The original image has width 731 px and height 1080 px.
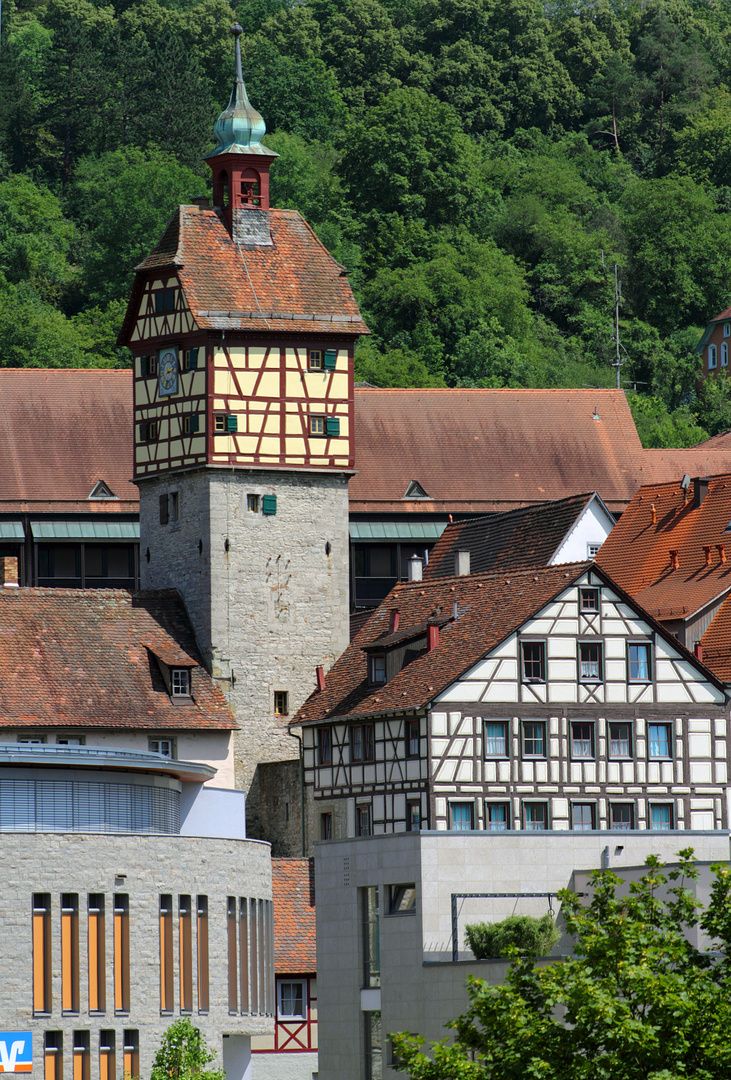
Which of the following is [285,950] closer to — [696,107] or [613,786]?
[613,786]

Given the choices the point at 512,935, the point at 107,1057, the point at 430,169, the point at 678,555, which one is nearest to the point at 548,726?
the point at 678,555

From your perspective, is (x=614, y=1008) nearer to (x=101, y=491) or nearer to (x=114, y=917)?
(x=114, y=917)

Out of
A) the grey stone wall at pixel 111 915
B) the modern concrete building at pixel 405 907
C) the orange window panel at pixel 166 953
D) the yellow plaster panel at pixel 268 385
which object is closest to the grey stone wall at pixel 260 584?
the yellow plaster panel at pixel 268 385

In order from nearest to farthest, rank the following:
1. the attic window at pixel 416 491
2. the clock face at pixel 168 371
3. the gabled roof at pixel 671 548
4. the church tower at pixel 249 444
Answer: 1. the church tower at pixel 249 444
2. the gabled roof at pixel 671 548
3. the clock face at pixel 168 371
4. the attic window at pixel 416 491

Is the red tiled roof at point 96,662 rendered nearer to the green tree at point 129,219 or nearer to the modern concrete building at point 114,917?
the modern concrete building at point 114,917

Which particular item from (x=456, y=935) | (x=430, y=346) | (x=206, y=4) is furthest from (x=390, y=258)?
(x=456, y=935)

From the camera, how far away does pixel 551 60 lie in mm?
133375

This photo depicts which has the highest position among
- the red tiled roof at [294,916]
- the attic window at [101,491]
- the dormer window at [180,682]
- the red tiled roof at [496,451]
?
the red tiled roof at [496,451]

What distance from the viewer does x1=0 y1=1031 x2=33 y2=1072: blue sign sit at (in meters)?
40.3

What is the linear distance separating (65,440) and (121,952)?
105 feet

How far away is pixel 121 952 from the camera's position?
4222cm

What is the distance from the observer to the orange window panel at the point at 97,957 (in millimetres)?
41781

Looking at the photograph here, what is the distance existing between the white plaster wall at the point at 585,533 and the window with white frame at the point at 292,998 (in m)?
13.2

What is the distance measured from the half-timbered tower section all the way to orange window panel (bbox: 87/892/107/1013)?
1179 centimetres
